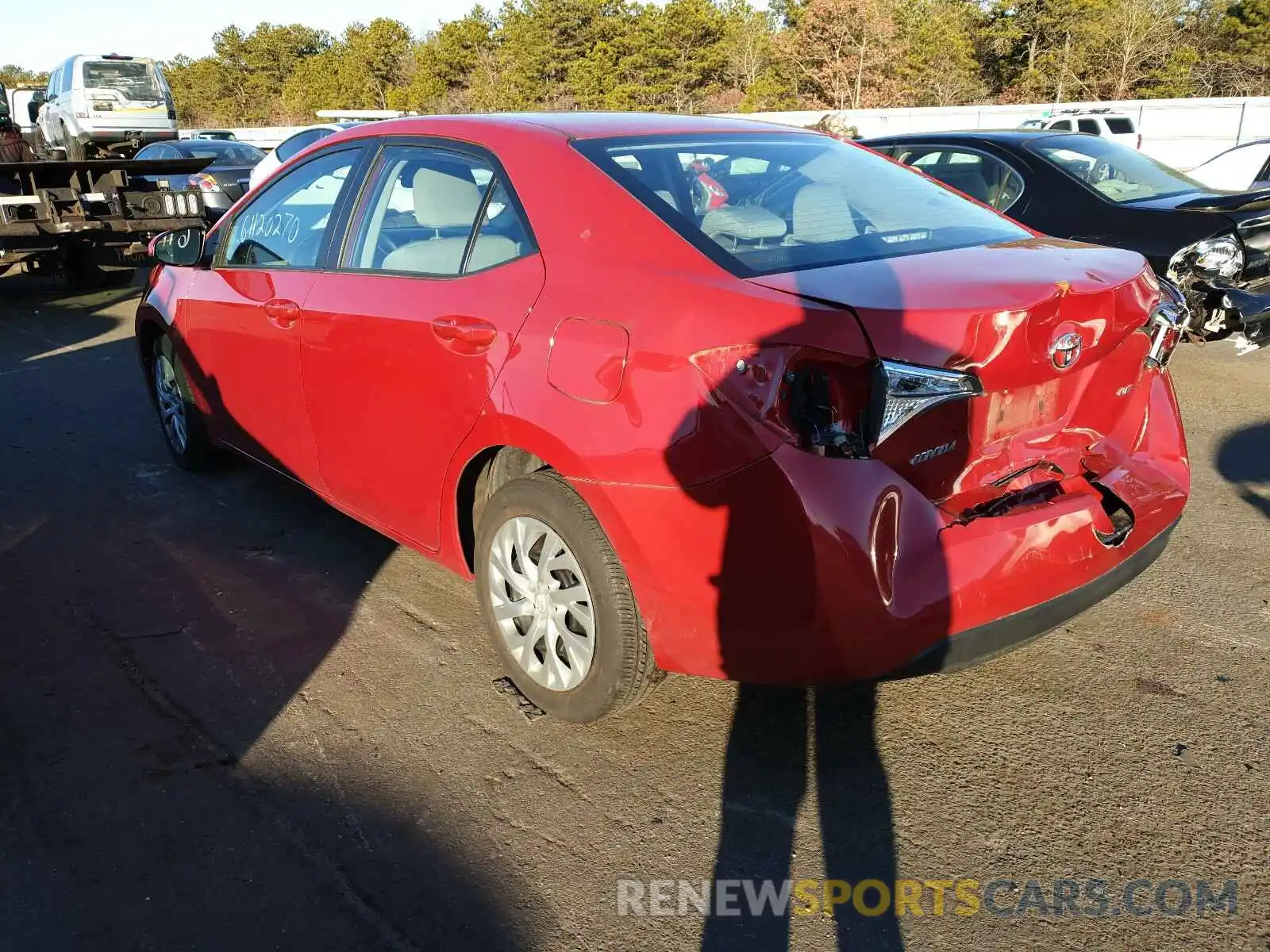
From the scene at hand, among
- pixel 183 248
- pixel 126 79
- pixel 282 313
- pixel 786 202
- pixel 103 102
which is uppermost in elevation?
pixel 126 79

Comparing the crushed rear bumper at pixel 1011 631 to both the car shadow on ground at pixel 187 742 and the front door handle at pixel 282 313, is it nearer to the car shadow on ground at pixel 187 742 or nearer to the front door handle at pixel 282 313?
the car shadow on ground at pixel 187 742

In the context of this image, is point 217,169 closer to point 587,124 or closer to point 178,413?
point 178,413

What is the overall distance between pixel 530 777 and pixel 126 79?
2271 centimetres

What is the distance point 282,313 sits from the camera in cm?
372

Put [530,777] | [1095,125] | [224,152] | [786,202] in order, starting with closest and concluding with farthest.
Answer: [530,777] → [786,202] → [224,152] → [1095,125]

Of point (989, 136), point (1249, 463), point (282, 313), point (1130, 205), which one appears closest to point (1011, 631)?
point (282, 313)

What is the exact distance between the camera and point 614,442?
2438 millimetres

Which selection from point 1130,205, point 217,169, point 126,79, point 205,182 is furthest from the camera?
point 126,79

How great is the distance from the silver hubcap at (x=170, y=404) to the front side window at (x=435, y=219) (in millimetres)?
2037

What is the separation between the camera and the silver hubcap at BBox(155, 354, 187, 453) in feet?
16.4


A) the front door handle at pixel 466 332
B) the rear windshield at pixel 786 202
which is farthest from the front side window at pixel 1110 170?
the front door handle at pixel 466 332

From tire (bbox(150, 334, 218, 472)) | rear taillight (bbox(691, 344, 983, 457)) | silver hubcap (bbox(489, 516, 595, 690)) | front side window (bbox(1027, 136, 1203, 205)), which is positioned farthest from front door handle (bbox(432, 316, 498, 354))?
front side window (bbox(1027, 136, 1203, 205))

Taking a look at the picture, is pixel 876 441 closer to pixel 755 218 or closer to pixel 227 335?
pixel 755 218

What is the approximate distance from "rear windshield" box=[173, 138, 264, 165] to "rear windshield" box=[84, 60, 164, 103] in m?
6.65
